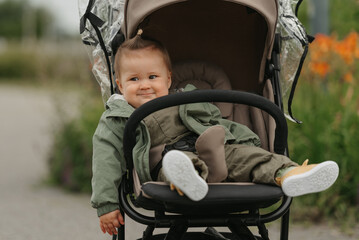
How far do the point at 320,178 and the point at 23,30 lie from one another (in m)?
68.8

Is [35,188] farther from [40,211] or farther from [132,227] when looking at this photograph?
[132,227]

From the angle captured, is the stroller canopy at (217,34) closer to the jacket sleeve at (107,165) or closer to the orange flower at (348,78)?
the jacket sleeve at (107,165)

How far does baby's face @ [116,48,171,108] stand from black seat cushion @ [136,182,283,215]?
68 cm

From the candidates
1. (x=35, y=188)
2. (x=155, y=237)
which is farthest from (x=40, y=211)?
(x=155, y=237)

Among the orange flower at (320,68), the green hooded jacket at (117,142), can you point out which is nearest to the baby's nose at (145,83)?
the green hooded jacket at (117,142)

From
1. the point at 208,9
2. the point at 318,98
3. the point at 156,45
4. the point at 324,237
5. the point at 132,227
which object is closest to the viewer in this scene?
the point at 156,45

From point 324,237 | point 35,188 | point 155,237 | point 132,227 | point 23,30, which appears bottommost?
point 23,30

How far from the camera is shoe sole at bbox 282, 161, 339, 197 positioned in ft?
7.76

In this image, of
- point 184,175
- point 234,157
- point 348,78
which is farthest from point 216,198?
point 348,78

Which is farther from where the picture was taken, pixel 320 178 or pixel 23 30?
pixel 23 30

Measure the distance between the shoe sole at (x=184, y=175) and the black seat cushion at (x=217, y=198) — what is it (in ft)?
0.27

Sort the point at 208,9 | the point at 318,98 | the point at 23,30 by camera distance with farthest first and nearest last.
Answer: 1. the point at 23,30
2. the point at 318,98
3. the point at 208,9

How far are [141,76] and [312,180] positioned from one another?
3.67 feet

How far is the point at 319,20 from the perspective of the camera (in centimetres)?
643
